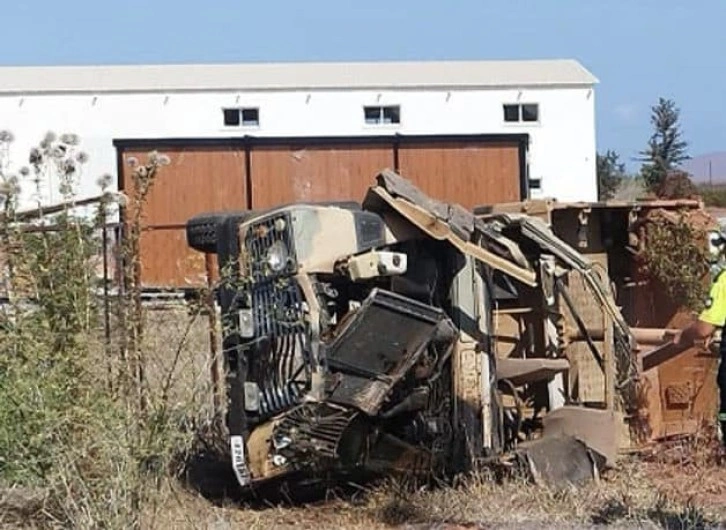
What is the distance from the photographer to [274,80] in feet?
135

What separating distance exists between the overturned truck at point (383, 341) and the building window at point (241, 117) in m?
30.3

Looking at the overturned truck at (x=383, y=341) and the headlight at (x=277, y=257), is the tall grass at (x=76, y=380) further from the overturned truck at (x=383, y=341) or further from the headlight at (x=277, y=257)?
the headlight at (x=277, y=257)

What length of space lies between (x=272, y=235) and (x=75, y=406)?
1.95 metres

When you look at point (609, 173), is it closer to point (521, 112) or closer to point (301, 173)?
point (521, 112)

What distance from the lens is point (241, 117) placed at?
1540 inches

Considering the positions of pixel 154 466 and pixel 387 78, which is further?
pixel 387 78

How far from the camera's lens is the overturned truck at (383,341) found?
7.87 m

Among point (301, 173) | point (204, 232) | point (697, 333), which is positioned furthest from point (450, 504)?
point (301, 173)

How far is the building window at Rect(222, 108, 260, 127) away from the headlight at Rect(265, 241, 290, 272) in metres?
31.1

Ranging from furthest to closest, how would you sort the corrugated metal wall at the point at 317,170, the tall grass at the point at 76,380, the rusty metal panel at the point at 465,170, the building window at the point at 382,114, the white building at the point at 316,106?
the building window at the point at 382,114, the white building at the point at 316,106, the rusty metal panel at the point at 465,170, the corrugated metal wall at the point at 317,170, the tall grass at the point at 76,380

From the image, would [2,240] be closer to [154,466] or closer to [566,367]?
[154,466]

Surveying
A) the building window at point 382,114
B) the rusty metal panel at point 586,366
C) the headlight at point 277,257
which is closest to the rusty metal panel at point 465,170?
the building window at point 382,114

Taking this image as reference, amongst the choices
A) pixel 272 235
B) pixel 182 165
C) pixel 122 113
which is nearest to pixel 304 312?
pixel 272 235

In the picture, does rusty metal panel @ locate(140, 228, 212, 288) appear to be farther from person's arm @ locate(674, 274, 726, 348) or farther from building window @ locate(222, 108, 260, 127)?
building window @ locate(222, 108, 260, 127)
